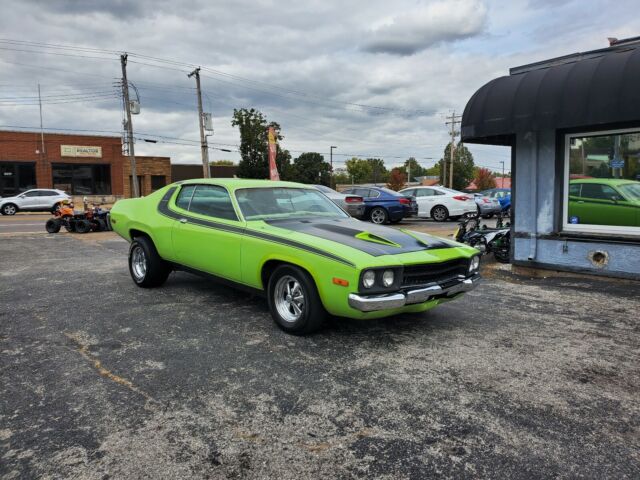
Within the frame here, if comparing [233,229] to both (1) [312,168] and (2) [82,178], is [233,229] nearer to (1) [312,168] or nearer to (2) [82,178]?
(2) [82,178]

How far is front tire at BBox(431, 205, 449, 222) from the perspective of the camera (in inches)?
714

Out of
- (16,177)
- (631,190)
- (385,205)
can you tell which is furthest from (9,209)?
(631,190)

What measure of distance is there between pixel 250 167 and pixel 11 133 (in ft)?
65.4

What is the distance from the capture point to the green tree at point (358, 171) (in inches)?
4277

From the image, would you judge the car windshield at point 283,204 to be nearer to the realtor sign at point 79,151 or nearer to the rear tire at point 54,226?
the rear tire at point 54,226

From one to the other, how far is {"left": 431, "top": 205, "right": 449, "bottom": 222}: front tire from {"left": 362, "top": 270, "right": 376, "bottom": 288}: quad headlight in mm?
14871

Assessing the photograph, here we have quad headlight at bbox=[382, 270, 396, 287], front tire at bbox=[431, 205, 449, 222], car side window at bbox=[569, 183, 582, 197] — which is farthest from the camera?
front tire at bbox=[431, 205, 449, 222]

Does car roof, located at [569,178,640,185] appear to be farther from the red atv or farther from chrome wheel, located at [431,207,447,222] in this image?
the red atv

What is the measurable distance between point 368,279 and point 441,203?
14934mm

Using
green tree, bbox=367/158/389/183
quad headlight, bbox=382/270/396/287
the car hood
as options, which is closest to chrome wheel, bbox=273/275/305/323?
the car hood

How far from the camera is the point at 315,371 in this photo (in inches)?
146

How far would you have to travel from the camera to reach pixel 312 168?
2891 inches

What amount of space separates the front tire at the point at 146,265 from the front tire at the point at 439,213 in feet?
44.2

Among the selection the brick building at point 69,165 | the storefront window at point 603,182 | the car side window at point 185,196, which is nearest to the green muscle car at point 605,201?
the storefront window at point 603,182
